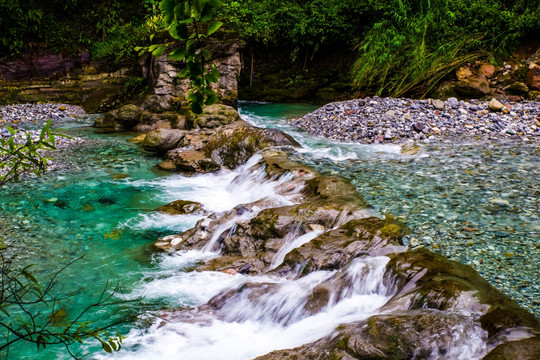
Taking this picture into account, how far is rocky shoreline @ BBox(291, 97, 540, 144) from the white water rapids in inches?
203

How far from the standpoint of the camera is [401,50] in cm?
1256

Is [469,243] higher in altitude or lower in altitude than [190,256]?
higher

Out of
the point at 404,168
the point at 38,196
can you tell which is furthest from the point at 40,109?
the point at 404,168

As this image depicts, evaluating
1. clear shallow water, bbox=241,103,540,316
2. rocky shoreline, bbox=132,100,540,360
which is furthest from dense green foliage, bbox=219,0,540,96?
rocky shoreline, bbox=132,100,540,360

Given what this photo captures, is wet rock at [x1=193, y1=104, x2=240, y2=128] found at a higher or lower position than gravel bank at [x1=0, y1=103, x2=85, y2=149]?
higher

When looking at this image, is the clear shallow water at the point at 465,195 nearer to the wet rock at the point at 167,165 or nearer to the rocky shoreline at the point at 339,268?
the rocky shoreline at the point at 339,268

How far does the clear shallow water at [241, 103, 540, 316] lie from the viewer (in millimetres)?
3936

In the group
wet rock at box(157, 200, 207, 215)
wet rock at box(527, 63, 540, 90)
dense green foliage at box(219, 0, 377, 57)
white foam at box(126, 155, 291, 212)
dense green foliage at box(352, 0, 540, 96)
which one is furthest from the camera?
dense green foliage at box(219, 0, 377, 57)

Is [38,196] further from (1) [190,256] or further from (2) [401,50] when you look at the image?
(2) [401,50]

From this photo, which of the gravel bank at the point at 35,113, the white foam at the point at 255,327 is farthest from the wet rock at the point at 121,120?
the white foam at the point at 255,327

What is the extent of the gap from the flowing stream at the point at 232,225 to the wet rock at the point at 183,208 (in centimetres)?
15

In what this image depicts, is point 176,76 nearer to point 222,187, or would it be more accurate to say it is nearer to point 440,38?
point 222,187

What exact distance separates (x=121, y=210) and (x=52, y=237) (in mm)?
1217

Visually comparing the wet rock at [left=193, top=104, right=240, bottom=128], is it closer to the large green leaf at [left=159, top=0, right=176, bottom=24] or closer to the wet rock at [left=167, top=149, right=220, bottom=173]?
the wet rock at [left=167, top=149, right=220, bottom=173]
